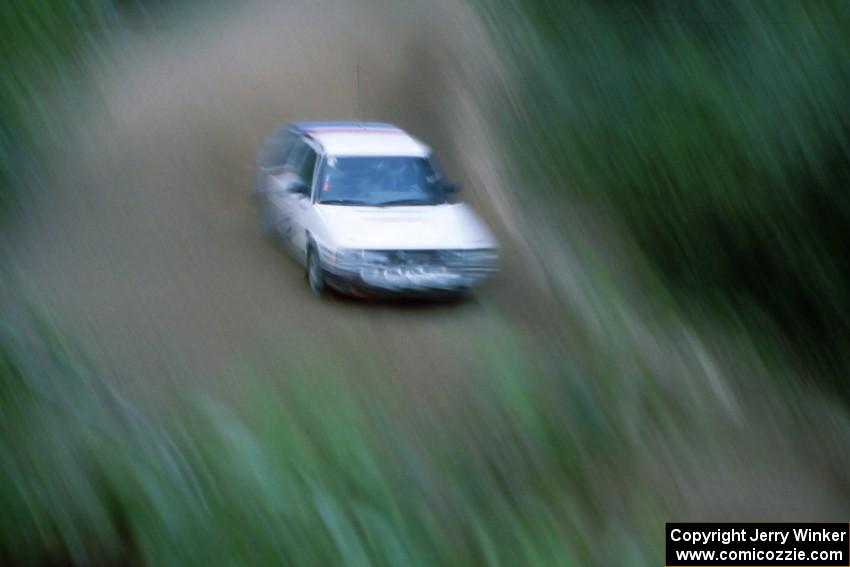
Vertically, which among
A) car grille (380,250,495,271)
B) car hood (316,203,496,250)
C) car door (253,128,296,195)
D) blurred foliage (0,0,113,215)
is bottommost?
car grille (380,250,495,271)

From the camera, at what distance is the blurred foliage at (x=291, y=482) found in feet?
14.3

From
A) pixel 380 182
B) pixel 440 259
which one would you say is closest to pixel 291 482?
pixel 440 259

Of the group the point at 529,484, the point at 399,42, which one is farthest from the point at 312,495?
the point at 399,42

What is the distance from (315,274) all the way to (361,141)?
1.94 m

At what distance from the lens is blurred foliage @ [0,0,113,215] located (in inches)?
199

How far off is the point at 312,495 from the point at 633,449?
3.38 metres

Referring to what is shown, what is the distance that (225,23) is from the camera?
875 inches

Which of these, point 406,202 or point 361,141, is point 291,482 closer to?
point 406,202

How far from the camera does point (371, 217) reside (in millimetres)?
10078

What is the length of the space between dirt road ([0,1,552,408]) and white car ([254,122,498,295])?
0.35 metres

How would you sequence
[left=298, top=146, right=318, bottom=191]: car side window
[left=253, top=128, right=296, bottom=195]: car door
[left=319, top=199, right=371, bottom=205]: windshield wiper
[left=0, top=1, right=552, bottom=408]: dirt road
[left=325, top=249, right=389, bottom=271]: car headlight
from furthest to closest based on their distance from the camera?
[left=253, top=128, right=296, bottom=195]: car door → [left=298, top=146, right=318, bottom=191]: car side window → [left=319, top=199, right=371, bottom=205]: windshield wiper → [left=325, top=249, right=389, bottom=271]: car headlight → [left=0, top=1, right=552, bottom=408]: dirt road

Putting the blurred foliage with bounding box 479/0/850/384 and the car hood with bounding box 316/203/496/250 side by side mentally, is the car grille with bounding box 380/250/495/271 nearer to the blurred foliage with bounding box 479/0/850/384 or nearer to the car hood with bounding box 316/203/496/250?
the car hood with bounding box 316/203/496/250

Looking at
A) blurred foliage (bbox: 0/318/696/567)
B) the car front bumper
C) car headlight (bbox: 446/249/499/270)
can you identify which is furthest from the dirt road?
blurred foliage (bbox: 0/318/696/567)

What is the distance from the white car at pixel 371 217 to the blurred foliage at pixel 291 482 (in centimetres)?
307
